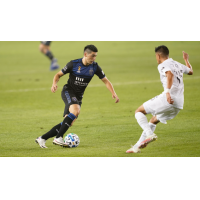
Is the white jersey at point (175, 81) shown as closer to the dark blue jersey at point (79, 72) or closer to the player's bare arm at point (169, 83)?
the player's bare arm at point (169, 83)

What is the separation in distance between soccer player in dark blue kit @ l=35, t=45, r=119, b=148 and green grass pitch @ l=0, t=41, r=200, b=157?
458mm

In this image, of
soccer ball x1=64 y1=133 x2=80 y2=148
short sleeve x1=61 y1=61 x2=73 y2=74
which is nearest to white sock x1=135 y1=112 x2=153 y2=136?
soccer ball x1=64 y1=133 x2=80 y2=148

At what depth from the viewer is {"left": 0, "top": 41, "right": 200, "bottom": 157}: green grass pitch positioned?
27.6 feet

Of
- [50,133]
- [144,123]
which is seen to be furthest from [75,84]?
[144,123]

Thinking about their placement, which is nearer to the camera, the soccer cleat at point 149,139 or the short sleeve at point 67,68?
the soccer cleat at point 149,139

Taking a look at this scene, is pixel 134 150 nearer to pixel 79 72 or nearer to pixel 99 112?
pixel 79 72

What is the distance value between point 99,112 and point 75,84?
383 centimetres

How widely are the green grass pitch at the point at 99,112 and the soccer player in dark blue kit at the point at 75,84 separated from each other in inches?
18.0

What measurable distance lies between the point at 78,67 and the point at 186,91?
8.22m

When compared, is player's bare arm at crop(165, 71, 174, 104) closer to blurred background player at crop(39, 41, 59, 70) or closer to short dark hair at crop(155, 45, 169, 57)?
short dark hair at crop(155, 45, 169, 57)

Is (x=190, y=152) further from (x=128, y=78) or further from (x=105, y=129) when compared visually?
(x=128, y=78)

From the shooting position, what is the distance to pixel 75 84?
9.15m

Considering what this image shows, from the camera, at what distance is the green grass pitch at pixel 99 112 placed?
8.40 meters

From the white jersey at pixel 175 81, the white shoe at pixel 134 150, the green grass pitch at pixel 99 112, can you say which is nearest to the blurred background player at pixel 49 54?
the green grass pitch at pixel 99 112
